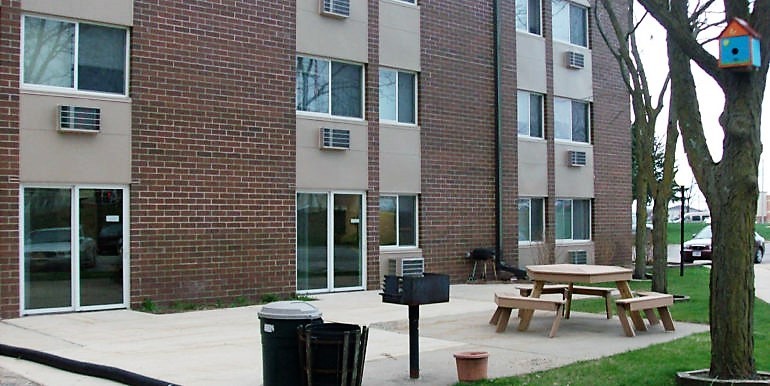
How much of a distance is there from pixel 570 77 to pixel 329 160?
9606 mm

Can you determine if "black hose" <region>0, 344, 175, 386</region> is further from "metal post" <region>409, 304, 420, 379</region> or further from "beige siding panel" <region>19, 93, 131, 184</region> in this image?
"beige siding panel" <region>19, 93, 131, 184</region>

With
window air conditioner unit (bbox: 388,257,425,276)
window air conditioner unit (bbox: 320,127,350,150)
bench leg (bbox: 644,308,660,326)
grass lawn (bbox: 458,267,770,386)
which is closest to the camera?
grass lawn (bbox: 458,267,770,386)

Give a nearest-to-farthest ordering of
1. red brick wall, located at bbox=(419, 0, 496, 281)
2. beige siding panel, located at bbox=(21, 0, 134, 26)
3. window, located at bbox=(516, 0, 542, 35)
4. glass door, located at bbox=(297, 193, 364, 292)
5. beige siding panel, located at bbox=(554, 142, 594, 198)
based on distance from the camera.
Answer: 1. beige siding panel, located at bbox=(21, 0, 134, 26)
2. glass door, located at bbox=(297, 193, 364, 292)
3. red brick wall, located at bbox=(419, 0, 496, 281)
4. window, located at bbox=(516, 0, 542, 35)
5. beige siding panel, located at bbox=(554, 142, 594, 198)

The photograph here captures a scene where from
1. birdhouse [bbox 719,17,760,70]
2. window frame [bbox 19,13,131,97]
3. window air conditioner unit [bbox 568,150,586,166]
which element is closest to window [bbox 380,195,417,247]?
window air conditioner unit [bbox 568,150,586,166]

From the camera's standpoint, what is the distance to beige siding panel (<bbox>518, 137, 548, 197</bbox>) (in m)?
22.5

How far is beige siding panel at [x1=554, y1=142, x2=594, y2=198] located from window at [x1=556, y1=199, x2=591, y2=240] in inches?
11.8

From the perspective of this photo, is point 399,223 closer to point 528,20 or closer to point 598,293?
point 598,293

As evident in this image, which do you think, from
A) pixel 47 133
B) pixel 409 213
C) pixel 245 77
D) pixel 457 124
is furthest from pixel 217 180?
pixel 457 124

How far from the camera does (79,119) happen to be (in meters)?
14.0

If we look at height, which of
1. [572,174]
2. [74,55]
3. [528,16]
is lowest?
[572,174]

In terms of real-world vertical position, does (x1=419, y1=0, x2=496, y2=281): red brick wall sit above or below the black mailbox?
above

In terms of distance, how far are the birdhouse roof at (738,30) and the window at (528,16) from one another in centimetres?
1579

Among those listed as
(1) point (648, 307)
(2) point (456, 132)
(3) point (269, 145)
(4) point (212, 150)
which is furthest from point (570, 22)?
(1) point (648, 307)

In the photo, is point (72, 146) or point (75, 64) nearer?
point (72, 146)
